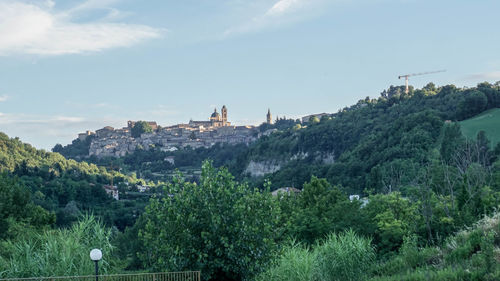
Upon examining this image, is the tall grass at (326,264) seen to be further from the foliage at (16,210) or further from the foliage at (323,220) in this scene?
the foliage at (16,210)

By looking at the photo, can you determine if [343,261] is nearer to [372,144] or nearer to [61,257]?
[61,257]

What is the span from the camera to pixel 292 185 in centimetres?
6694

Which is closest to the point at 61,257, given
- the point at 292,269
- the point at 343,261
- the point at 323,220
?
the point at 292,269

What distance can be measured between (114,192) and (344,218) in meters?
60.1

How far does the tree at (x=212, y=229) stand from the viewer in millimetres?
10367

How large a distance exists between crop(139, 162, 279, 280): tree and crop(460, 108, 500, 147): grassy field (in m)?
50.9

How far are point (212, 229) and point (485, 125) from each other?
203 ft

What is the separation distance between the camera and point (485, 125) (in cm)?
6431

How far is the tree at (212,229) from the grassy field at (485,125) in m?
50.9

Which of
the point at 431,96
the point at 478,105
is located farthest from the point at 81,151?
the point at 478,105

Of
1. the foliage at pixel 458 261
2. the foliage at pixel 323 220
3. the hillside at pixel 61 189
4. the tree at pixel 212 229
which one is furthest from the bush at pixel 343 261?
the hillside at pixel 61 189

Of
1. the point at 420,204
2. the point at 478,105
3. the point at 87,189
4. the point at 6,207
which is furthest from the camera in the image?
the point at 478,105

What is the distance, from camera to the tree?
1037 centimetres

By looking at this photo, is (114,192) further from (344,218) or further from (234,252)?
(234,252)
